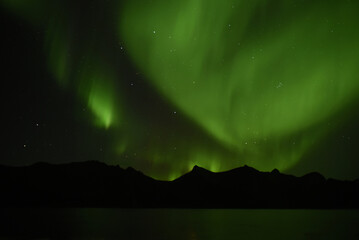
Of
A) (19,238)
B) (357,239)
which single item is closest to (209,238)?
(357,239)

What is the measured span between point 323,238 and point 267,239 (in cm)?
617

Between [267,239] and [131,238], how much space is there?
13.0 m

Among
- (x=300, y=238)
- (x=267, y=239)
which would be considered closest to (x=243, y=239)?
(x=267, y=239)

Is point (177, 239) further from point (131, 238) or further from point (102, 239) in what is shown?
point (102, 239)

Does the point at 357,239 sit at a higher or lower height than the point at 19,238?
higher

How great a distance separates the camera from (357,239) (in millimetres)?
38500

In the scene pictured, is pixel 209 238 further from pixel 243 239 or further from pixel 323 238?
pixel 323 238

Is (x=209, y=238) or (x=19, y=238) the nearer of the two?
(x=19, y=238)

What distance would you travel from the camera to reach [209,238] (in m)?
39.6

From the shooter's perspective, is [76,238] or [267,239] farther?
[267,239]

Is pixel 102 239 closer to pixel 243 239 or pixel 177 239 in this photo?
pixel 177 239

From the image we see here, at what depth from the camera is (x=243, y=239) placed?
129ft

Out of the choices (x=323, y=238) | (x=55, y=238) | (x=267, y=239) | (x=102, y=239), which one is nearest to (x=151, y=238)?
(x=102, y=239)

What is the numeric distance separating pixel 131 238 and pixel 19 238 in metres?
9.72
